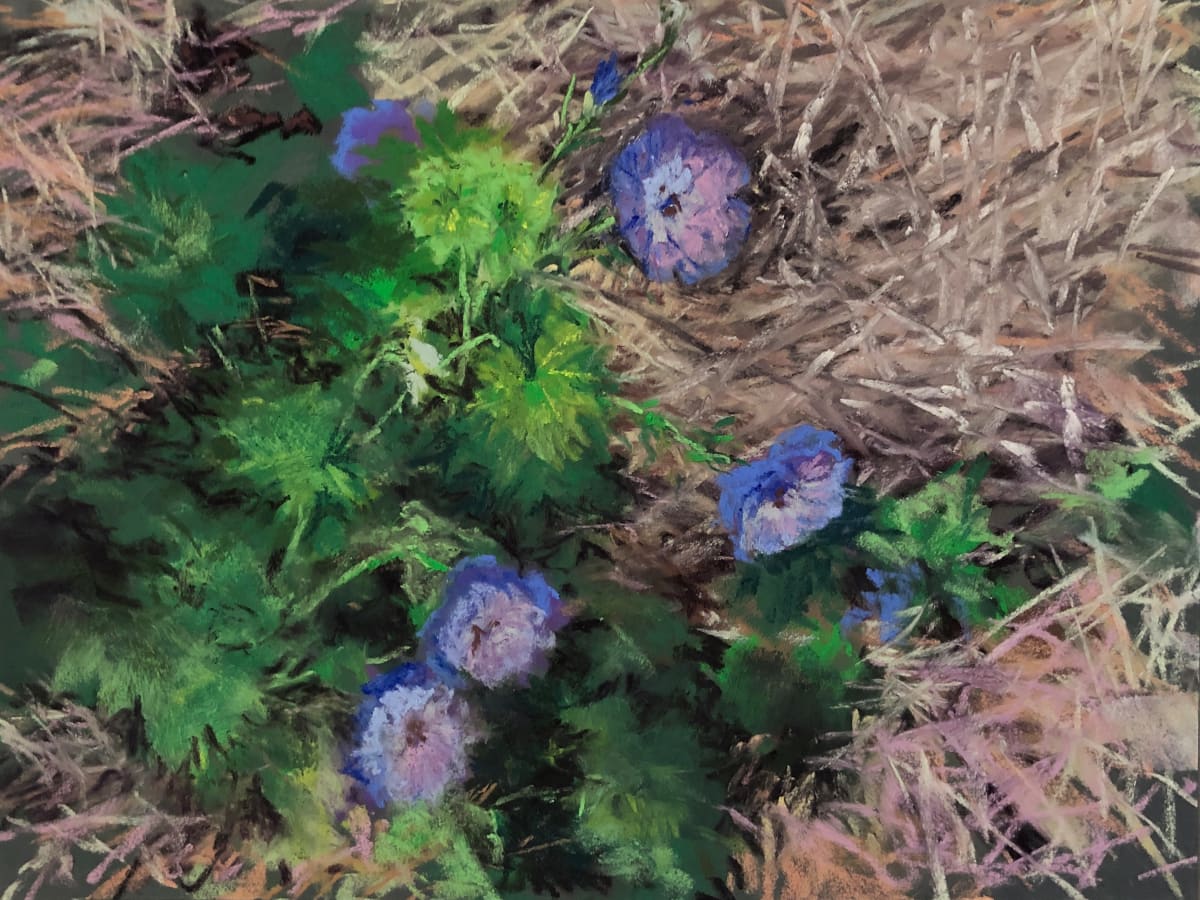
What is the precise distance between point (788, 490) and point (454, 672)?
282mm

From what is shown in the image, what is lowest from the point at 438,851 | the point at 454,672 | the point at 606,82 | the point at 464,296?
the point at 438,851

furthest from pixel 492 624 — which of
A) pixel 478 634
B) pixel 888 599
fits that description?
pixel 888 599

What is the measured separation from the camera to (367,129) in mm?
533

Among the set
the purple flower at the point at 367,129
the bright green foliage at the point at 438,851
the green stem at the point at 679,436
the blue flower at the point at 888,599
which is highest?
the purple flower at the point at 367,129

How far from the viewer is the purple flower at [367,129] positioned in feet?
1.75

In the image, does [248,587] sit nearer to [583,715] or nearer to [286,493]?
[286,493]

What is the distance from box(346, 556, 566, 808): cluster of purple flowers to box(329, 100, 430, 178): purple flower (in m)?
0.30

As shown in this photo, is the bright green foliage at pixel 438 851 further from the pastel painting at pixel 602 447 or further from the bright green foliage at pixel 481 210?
the bright green foliage at pixel 481 210

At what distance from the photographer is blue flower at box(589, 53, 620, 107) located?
20.9 inches

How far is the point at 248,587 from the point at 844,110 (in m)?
0.55

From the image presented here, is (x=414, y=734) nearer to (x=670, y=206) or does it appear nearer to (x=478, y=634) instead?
(x=478, y=634)

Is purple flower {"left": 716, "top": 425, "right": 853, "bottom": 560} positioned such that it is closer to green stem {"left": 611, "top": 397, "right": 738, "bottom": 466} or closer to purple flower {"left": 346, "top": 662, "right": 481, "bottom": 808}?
green stem {"left": 611, "top": 397, "right": 738, "bottom": 466}

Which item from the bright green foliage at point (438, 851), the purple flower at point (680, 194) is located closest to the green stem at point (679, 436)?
the purple flower at point (680, 194)

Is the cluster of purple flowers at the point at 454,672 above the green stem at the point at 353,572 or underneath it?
underneath
